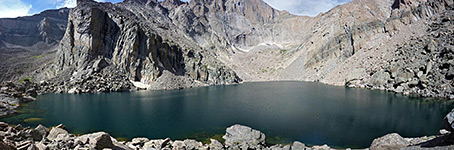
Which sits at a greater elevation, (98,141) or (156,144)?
(98,141)

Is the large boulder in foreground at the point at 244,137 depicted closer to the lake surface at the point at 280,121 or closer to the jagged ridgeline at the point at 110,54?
the lake surface at the point at 280,121

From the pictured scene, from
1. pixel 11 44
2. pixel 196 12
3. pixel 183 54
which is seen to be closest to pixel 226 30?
pixel 196 12

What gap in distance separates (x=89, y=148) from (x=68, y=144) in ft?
4.66

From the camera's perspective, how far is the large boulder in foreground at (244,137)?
19683 millimetres

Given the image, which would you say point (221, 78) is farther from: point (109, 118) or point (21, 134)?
point (21, 134)

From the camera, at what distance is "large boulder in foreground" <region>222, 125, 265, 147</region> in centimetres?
1968

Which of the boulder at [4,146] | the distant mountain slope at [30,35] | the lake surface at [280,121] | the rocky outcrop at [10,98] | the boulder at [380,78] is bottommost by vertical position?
the lake surface at [280,121]

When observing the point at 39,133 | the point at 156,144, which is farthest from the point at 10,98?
the point at 156,144

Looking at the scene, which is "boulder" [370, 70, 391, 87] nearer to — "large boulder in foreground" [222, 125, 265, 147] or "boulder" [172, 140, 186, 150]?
"large boulder in foreground" [222, 125, 265, 147]

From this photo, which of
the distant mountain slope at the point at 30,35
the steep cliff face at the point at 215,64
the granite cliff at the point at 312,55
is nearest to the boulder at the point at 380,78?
the granite cliff at the point at 312,55

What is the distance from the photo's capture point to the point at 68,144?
12.4 meters

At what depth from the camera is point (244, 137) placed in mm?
20234

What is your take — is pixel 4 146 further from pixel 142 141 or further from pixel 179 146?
pixel 142 141

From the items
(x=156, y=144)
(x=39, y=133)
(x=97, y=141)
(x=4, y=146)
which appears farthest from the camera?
(x=156, y=144)
